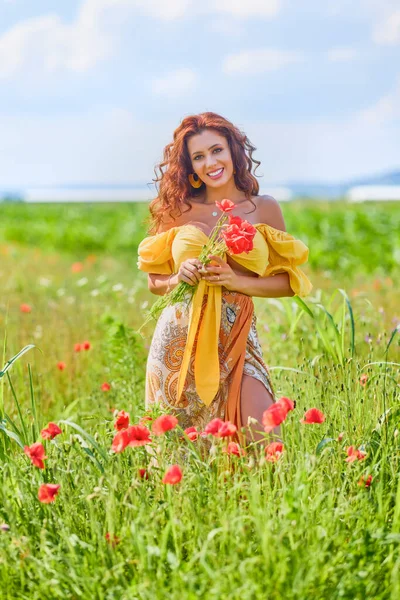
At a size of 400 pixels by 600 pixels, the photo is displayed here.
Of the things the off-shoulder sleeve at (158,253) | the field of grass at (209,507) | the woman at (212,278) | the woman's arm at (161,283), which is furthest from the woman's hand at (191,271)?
the field of grass at (209,507)

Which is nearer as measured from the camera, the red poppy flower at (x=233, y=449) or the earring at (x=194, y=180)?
the red poppy flower at (x=233, y=449)

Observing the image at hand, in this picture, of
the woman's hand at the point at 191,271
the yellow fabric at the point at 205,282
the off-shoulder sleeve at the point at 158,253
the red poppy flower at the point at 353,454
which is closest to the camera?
the red poppy flower at the point at 353,454

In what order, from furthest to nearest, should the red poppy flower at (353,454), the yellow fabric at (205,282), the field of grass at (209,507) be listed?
the yellow fabric at (205,282), the red poppy flower at (353,454), the field of grass at (209,507)

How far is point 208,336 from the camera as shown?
3.41 meters

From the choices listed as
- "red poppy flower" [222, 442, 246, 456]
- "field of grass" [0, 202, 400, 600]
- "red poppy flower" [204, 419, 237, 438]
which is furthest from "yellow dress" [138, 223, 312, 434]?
"red poppy flower" [204, 419, 237, 438]

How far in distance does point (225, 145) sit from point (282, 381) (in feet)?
4.05

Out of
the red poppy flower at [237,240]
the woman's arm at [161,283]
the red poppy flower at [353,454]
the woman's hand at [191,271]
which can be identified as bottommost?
the red poppy flower at [353,454]

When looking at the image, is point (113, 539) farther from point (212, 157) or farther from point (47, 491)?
point (212, 157)

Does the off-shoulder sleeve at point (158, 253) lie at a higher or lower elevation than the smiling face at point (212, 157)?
lower

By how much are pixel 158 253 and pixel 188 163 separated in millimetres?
437

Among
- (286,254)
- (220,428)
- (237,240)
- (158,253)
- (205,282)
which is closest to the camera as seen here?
(220,428)

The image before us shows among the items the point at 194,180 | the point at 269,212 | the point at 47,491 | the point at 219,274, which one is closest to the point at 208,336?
the point at 219,274

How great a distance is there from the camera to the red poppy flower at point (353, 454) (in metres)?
2.64

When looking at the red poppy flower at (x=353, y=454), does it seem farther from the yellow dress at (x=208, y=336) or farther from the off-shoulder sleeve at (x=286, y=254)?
the off-shoulder sleeve at (x=286, y=254)
